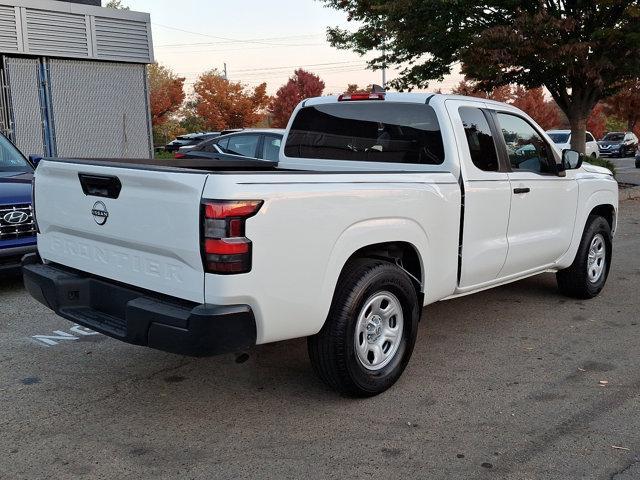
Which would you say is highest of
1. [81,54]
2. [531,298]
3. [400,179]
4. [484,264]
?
[81,54]

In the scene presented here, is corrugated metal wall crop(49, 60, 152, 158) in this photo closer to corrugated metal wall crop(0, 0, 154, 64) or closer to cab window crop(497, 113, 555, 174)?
corrugated metal wall crop(0, 0, 154, 64)

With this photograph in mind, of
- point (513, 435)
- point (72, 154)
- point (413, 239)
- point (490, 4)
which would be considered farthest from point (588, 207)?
point (72, 154)

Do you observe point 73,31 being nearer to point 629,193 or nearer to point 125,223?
point 125,223

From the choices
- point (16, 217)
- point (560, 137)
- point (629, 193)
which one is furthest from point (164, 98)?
point (16, 217)

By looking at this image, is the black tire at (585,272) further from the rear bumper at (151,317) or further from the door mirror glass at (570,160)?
the rear bumper at (151,317)

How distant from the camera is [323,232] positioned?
3490 mm

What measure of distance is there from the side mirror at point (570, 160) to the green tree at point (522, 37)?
8.36 m

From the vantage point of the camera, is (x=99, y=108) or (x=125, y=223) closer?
(x=125, y=223)

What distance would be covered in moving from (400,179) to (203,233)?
140cm

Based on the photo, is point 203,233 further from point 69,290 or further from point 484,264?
point 484,264

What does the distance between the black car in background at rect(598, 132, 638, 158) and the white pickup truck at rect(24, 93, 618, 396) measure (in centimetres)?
3858

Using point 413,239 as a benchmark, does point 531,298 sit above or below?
below

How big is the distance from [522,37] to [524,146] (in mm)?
8866

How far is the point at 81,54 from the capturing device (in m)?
15.8
